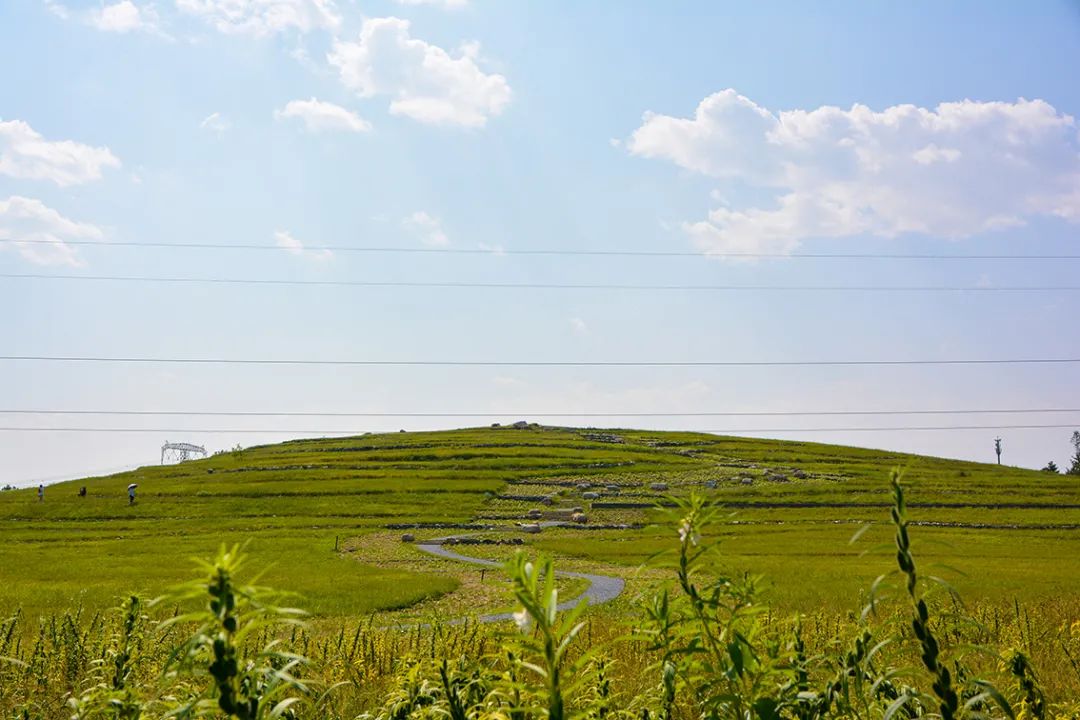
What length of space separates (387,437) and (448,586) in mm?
128594

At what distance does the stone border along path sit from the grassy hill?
1.97m

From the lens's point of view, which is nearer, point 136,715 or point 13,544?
point 136,715

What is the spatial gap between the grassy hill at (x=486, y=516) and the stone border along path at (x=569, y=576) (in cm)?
197

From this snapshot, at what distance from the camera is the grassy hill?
125 feet

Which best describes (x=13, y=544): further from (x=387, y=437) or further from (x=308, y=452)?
(x=387, y=437)

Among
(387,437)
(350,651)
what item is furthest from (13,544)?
(387,437)

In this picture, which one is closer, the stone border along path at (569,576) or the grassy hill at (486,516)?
the stone border along path at (569,576)

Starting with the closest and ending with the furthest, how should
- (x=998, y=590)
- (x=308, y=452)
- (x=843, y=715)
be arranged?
(x=843, y=715) → (x=998, y=590) → (x=308, y=452)

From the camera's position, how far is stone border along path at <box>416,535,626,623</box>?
28.5 meters

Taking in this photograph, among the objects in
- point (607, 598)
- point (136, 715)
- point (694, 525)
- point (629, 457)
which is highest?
point (629, 457)

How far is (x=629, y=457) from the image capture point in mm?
122875

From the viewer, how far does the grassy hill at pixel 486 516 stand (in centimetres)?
3819

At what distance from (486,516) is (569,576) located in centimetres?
3665

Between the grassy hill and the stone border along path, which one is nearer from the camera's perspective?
the stone border along path
